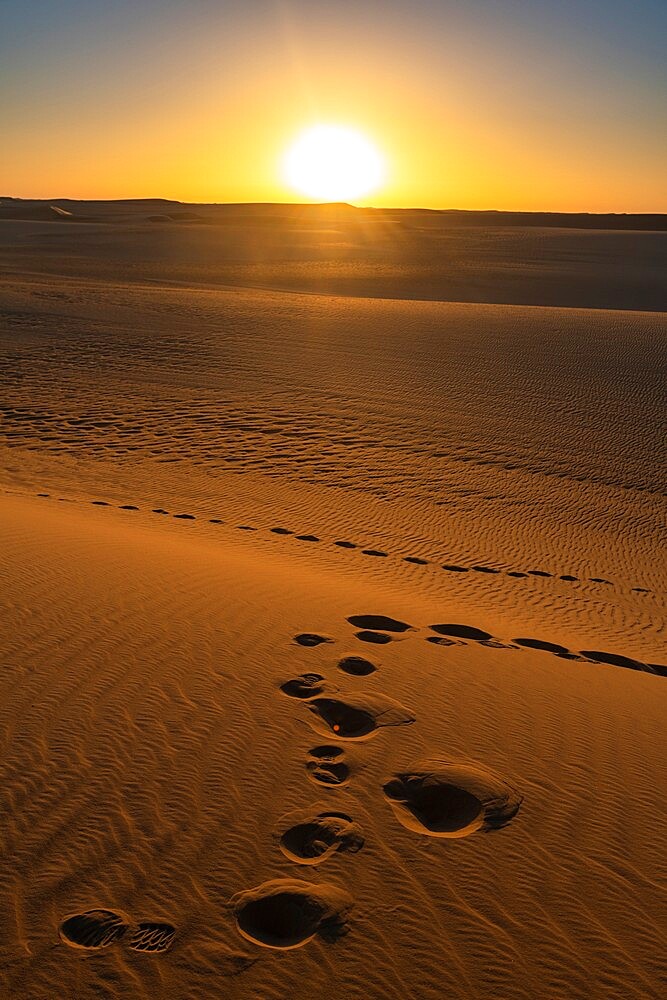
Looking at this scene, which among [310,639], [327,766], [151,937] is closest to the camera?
[151,937]

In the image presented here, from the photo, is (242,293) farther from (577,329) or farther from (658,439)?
(658,439)

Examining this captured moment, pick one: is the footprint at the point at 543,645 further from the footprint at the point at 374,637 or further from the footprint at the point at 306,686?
the footprint at the point at 306,686

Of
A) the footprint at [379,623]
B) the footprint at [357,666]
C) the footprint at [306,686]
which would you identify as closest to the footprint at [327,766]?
the footprint at [306,686]

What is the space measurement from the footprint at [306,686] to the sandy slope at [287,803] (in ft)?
0.25

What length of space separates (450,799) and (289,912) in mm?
1129

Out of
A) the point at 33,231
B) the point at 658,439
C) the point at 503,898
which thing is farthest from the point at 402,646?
the point at 33,231

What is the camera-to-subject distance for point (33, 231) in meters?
66.9

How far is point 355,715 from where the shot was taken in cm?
492

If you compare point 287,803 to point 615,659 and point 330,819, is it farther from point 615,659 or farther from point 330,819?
point 615,659

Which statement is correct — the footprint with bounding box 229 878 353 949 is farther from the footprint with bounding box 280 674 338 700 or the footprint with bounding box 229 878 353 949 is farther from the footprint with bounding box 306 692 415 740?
the footprint with bounding box 280 674 338 700

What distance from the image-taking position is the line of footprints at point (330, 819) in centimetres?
314

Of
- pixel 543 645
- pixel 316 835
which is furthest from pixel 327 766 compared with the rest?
pixel 543 645

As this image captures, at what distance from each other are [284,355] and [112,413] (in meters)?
5.95

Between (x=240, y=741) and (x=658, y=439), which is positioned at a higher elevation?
(x=658, y=439)
